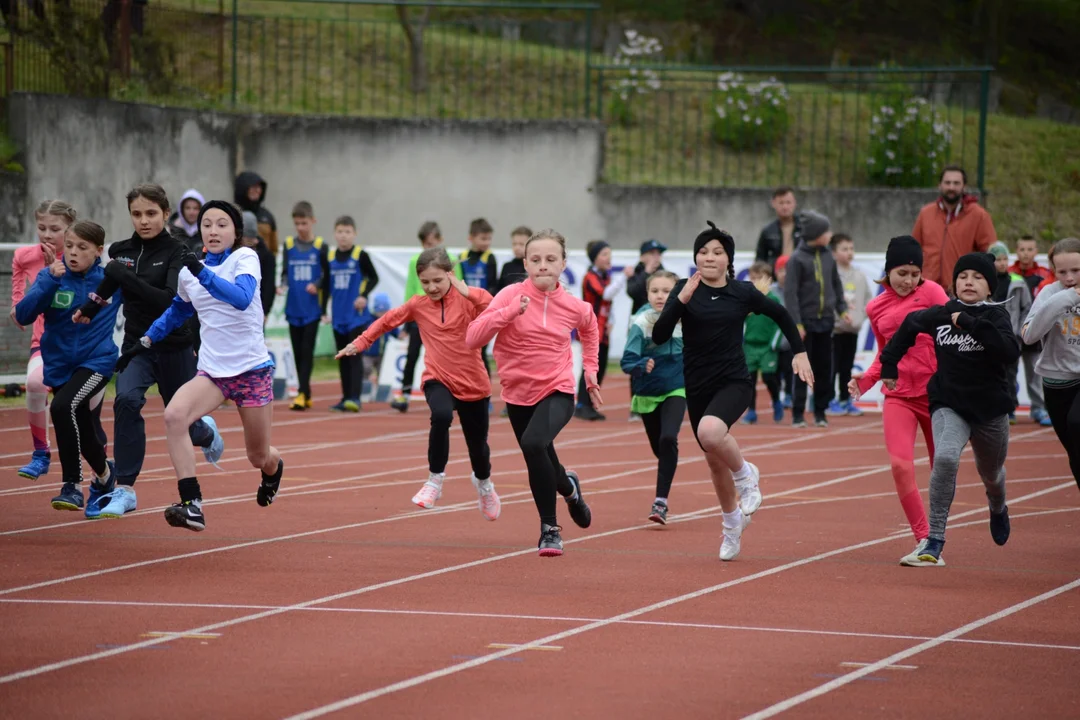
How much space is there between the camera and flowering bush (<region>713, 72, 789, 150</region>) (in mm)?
26344

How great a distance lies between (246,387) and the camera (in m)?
8.70

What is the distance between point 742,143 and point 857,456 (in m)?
12.9

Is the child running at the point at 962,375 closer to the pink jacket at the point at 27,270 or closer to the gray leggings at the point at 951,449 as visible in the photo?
the gray leggings at the point at 951,449

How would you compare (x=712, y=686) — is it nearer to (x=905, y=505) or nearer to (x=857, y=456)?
(x=905, y=505)

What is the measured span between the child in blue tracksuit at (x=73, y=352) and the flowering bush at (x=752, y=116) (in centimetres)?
1788

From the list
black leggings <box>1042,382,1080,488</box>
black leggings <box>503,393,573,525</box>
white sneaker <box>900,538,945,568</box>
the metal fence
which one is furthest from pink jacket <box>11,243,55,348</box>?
the metal fence

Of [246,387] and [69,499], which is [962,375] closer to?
[246,387]

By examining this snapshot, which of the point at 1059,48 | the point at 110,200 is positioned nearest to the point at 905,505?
the point at 110,200

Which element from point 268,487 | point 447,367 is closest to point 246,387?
point 268,487

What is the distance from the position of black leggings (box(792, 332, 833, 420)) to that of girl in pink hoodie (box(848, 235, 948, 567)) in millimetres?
7122

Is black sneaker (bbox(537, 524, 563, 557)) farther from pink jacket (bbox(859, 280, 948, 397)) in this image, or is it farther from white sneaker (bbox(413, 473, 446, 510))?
pink jacket (bbox(859, 280, 948, 397))

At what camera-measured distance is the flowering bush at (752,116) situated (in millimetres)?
26344

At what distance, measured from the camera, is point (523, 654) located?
248 inches

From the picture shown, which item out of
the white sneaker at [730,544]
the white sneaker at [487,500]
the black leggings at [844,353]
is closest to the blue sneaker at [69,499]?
the white sneaker at [487,500]
